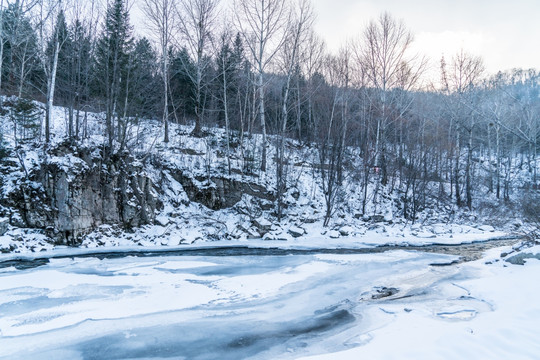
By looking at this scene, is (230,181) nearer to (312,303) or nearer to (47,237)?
(47,237)

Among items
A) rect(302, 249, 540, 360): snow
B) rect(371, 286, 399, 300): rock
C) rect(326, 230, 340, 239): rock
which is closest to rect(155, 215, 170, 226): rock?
rect(326, 230, 340, 239): rock

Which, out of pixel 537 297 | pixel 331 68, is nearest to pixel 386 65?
pixel 331 68

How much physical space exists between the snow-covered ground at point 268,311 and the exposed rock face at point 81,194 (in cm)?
310

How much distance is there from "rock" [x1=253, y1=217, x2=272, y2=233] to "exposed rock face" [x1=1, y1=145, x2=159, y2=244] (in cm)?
474

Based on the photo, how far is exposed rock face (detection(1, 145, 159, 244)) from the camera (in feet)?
39.5

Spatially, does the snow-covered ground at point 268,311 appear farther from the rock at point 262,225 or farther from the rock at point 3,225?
the rock at point 262,225

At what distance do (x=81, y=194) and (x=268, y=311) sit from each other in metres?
10.4

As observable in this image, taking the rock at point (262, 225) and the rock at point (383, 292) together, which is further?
the rock at point (262, 225)

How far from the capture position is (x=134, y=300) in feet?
21.4

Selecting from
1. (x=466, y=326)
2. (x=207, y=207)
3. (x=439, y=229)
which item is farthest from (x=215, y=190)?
(x=466, y=326)

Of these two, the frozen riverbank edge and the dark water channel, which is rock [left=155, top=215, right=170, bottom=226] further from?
the dark water channel

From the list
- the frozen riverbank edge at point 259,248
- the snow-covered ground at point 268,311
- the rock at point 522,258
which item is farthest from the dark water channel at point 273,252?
the rock at point 522,258

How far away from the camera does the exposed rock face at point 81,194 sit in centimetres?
1204

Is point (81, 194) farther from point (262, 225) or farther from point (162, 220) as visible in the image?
point (262, 225)
